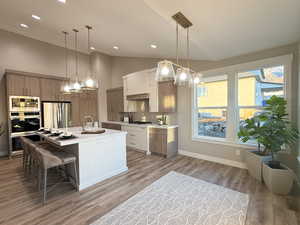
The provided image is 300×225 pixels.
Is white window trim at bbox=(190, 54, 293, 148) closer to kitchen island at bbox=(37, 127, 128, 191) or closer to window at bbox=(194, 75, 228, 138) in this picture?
window at bbox=(194, 75, 228, 138)

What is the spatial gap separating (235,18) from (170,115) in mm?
2974

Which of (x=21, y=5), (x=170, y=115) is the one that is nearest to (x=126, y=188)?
(x=170, y=115)

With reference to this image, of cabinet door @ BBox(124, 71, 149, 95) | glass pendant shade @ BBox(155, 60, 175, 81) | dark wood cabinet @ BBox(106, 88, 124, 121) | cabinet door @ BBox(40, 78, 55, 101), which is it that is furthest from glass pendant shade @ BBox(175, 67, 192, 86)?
cabinet door @ BBox(40, 78, 55, 101)

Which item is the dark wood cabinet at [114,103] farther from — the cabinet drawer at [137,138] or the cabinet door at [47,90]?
the cabinet door at [47,90]

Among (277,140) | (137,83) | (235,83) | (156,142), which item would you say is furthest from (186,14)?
(156,142)

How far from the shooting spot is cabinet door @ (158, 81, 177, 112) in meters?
4.17

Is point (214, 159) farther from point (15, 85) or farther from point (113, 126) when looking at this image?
point (15, 85)

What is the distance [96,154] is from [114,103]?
344 centimetres

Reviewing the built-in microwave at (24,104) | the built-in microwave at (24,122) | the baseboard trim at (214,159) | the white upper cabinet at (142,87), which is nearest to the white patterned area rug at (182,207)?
the baseboard trim at (214,159)

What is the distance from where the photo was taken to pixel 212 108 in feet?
12.5

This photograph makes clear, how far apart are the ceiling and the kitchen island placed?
89.6 inches

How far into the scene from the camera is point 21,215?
185cm

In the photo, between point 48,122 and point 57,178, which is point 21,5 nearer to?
point 48,122

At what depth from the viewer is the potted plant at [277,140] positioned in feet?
7.30
